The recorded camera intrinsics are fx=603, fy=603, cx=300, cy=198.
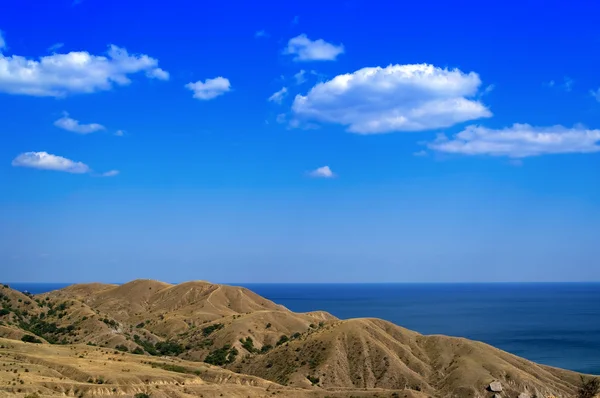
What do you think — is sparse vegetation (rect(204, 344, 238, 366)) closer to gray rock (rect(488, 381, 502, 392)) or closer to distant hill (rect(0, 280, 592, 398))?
distant hill (rect(0, 280, 592, 398))

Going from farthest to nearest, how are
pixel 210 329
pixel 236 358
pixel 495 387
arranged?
pixel 210 329, pixel 236 358, pixel 495 387

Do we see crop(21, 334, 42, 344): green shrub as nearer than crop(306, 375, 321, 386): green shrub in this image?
Yes

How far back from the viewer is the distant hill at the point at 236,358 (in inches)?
3312

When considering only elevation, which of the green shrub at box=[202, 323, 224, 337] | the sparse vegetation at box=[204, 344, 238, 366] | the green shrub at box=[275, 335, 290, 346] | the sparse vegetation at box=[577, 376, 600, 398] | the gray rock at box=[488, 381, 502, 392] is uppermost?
the sparse vegetation at box=[577, 376, 600, 398]

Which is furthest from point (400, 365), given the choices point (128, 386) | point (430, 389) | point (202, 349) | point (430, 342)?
point (128, 386)

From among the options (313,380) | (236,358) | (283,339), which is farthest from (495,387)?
(236,358)

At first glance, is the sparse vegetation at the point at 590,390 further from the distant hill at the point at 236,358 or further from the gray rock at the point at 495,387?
the gray rock at the point at 495,387

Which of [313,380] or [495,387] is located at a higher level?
[313,380]

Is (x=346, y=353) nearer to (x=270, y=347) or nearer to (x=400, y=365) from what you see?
(x=400, y=365)

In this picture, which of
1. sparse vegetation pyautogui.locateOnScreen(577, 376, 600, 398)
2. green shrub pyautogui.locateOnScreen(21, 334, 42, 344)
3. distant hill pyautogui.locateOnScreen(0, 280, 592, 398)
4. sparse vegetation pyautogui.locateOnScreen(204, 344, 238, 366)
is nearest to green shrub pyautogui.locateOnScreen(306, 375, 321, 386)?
distant hill pyautogui.locateOnScreen(0, 280, 592, 398)

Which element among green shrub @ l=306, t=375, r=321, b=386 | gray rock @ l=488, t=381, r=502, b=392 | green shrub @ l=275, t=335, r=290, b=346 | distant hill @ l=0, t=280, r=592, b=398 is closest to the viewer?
distant hill @ l=0, t=280, r=592, b=398

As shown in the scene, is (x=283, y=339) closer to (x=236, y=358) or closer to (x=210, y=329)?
(x=236, y=358)

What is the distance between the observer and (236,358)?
138875 mm

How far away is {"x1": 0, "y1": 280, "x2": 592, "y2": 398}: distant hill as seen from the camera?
8412 cm
